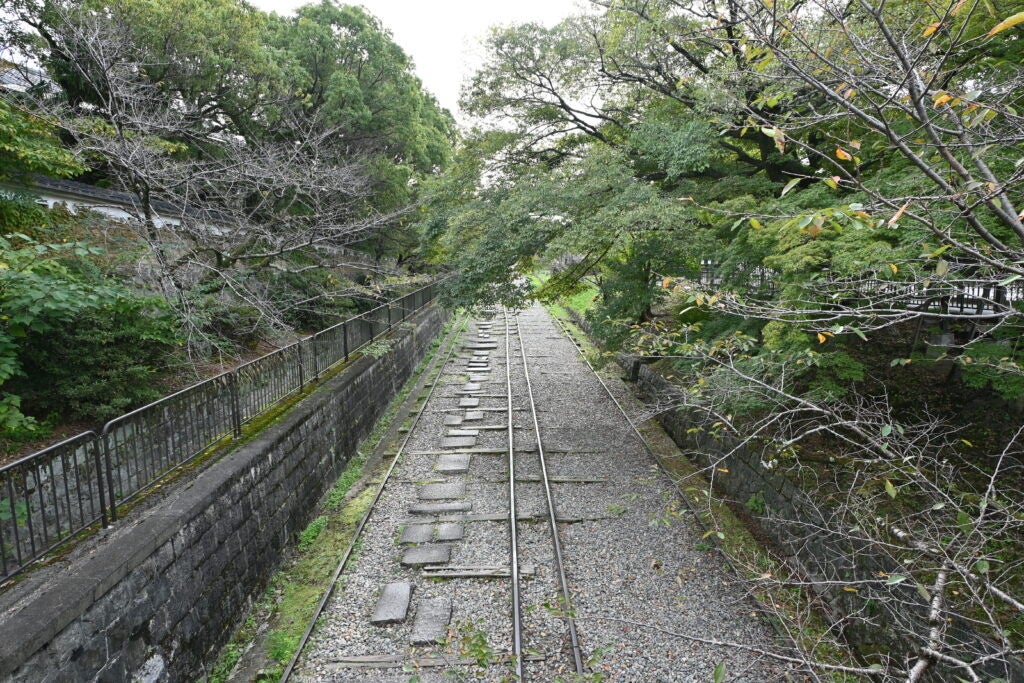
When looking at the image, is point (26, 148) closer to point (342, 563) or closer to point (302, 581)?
point (302, 581)

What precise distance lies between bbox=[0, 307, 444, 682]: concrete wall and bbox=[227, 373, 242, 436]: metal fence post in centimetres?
39

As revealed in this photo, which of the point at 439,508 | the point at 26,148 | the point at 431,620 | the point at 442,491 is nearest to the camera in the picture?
the point at 431,620

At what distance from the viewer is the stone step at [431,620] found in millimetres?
5461

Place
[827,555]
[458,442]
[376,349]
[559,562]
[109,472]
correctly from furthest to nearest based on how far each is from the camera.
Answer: [376,349] < [458,442] < [559,562] < [827,555] < [109,472]

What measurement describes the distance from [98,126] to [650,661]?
10.5 metres

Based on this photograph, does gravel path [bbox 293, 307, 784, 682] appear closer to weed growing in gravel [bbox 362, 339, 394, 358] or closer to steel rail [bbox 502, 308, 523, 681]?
steel rail [bbox 502, 308, 523, 681]

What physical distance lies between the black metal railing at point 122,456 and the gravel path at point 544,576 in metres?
2.33

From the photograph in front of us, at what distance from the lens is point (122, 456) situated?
5.07 metres

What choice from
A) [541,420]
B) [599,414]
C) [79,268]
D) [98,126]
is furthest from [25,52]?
[599,414]

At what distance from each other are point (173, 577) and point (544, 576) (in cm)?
387

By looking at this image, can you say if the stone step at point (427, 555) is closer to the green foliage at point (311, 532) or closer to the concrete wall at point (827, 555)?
the green foliage at point (311, 532)

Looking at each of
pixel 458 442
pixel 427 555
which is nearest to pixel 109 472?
pixel 427 555

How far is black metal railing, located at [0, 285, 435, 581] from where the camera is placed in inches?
156

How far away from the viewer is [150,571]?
14.5 feet
